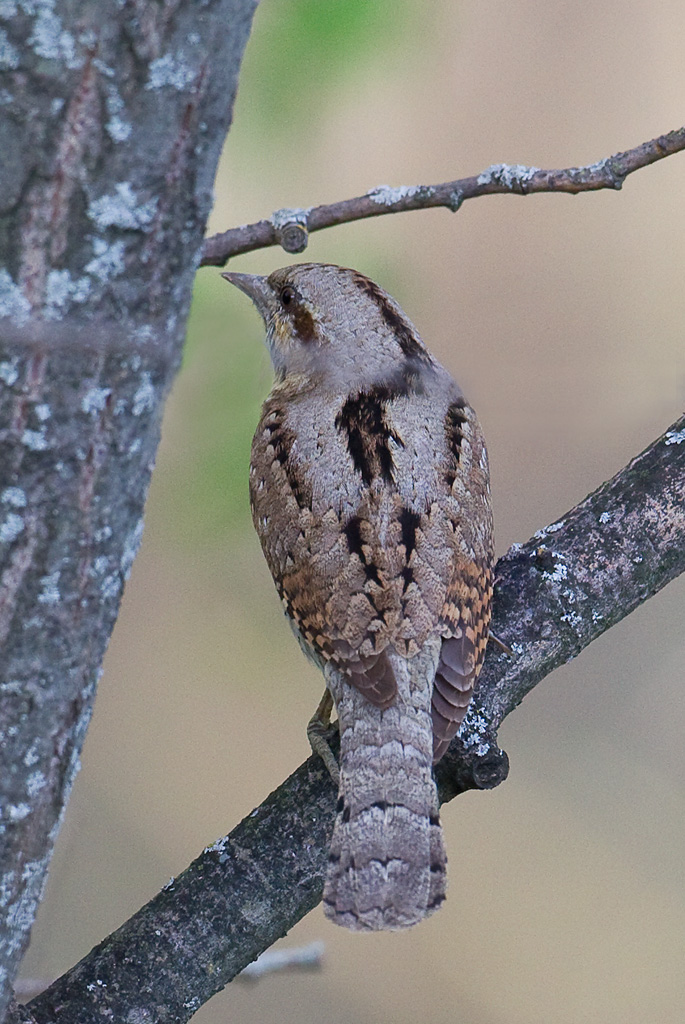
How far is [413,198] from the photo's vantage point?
7.11 ft

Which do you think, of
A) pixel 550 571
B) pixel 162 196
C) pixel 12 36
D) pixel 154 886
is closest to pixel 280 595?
pixel 550 571

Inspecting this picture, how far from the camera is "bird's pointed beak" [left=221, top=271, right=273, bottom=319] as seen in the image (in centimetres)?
328

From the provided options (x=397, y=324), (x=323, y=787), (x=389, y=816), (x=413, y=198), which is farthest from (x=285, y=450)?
(x=389, y=816)

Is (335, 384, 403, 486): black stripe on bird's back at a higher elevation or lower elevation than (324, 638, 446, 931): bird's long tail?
higher

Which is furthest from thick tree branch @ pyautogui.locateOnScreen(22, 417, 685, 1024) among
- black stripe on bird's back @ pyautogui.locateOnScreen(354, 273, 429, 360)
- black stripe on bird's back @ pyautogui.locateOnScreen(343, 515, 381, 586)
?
black stripe on bird's back @ pyautogui.locateOnScreen(354, 273, 429, 360)

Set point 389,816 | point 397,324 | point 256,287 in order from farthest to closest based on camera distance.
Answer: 1. point 256,287
2. point 397,324
3. point 389,816

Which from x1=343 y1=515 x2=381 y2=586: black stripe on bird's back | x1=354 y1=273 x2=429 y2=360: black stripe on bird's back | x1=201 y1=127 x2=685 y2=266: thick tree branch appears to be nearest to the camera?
x1=201 y1=127 x2=685 y2=266: thick tree branch

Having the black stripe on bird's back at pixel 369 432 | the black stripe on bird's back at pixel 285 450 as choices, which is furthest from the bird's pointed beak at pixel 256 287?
the black stripe on bird's back at pixel 369 432

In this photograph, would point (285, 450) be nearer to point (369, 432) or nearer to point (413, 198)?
point (369, 432)

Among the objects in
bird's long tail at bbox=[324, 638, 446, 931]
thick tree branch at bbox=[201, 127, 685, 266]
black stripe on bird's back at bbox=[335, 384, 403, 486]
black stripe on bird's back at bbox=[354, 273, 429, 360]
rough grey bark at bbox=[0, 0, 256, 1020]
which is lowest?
bird's long tail at bbox=[324, 638, 446, 931]

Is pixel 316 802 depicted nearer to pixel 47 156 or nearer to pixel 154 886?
pixel 47 156

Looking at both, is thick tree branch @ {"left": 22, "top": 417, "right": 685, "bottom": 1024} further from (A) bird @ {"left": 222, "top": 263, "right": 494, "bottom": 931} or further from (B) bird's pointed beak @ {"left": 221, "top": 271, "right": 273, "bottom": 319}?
(B) bird's pointed beak @ {"left": 221, "top": 271, "right": 273, "bottom": 319}

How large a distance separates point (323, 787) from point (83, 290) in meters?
1.34

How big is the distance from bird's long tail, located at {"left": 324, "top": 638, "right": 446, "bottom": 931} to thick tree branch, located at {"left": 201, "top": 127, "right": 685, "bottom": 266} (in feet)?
3.06
